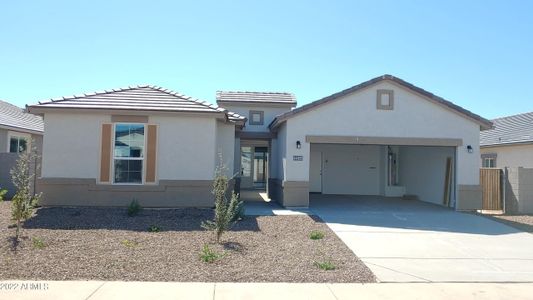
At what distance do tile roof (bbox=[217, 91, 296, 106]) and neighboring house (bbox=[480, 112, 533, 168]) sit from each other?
11.2 m

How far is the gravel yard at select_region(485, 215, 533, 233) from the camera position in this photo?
39.7 ft

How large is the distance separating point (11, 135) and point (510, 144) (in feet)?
80.8

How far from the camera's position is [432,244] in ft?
31.0

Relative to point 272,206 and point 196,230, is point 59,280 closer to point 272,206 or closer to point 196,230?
point 196,230

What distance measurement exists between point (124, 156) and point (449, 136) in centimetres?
1130

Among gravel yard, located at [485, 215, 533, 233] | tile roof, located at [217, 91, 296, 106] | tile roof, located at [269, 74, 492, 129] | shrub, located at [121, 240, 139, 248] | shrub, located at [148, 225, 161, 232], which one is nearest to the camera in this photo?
shrub, located at [121, 240, 139, 248]

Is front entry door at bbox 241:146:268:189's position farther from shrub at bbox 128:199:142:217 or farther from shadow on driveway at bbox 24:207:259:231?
shrub at bbox 128:199:142:217

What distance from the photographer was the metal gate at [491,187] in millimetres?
15305

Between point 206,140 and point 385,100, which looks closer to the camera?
point 206,140

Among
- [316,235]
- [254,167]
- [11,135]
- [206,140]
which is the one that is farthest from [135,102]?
[254,167]

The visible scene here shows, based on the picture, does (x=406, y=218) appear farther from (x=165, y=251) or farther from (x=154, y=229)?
(x=165, y=251)

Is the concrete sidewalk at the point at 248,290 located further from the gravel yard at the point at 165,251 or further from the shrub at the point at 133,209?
the shrub at the point at 133,209

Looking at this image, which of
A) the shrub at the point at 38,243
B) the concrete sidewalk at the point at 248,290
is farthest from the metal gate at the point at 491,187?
the shrub at the point at 38,243

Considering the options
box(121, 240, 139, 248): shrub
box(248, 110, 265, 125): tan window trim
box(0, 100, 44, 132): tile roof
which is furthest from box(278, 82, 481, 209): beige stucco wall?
box(0, 100, 44, 132): tile roof
